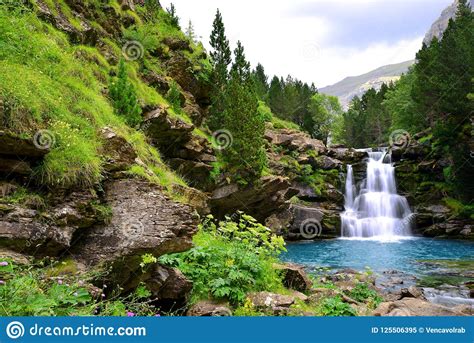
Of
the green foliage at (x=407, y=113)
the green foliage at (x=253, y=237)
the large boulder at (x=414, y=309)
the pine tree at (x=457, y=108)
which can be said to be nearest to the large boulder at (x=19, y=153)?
the green foliage at (x=253, y=237)

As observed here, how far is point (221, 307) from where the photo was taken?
23.8 feet

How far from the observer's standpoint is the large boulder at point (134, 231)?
686 centimetres

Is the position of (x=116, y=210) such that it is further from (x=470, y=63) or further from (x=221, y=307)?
(x=470, y=63)

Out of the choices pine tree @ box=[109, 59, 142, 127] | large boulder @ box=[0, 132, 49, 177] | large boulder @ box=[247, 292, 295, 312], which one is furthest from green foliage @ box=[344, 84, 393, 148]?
large boulder @ box=[0, 132, 49, 177]

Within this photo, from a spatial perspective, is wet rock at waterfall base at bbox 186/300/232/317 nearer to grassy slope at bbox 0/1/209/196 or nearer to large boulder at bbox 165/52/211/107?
grassy slope at bbox 0/1/209/196

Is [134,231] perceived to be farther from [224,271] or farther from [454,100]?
[454,100]

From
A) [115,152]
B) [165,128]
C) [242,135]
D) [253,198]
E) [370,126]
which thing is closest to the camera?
[115,152]

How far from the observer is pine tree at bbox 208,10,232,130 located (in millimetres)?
27141

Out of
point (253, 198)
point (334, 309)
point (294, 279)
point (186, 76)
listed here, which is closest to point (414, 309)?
point (334, 309)

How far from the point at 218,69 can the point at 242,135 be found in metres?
7.06

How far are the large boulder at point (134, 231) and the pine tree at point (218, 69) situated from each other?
19359 mm

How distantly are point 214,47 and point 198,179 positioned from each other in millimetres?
13697

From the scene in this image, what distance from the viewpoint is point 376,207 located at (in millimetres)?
43625

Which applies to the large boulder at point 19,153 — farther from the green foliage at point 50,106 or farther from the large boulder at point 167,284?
the large boulder at point 167,284
